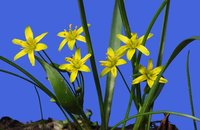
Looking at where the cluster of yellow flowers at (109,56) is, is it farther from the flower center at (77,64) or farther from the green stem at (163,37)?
the green stem at (163,37)

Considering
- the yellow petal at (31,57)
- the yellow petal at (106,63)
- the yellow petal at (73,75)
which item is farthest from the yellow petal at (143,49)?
the yellow petal at (31,57)

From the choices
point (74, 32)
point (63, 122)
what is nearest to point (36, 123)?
point (63, 122)

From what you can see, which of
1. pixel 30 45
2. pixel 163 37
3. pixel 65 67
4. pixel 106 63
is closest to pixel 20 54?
pixel 30 45

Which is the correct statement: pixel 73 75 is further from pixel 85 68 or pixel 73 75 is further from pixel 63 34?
pixel 63 34

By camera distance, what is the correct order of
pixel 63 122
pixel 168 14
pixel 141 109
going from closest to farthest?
pixel 141 109 < pixel 168 14 < pixel 63 122

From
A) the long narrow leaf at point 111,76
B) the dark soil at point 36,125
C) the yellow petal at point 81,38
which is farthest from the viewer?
A: the dark soil at point 36,125

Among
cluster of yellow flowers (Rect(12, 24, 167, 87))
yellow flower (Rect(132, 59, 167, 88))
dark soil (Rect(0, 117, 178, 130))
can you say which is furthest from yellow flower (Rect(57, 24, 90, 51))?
dark soil (Rect(0, 117, 178, 130))

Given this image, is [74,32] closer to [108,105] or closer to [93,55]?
[93,55]

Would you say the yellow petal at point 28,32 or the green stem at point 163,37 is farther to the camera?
the green stem at point 163,37

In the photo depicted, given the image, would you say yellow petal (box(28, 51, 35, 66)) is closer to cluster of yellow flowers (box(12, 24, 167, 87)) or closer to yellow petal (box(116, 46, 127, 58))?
cluster of yellow flowers (box(12, 24, 167, 87))
